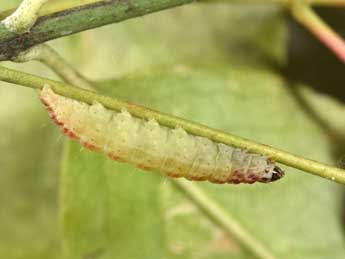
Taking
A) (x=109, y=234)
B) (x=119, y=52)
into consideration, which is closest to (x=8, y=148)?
(x=119, y=52)

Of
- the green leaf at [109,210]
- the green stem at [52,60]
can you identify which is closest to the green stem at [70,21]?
the green stem at [52,60]

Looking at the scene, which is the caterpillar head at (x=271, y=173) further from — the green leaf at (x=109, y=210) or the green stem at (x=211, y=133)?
the green leaf at (x=109, y=210)

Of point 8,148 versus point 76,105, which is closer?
point 76,105

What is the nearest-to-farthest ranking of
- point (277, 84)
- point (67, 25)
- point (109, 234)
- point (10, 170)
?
1. point (67, 25)
2. point (109, 234)
3. point (277, 84)
4. point (10, 170)

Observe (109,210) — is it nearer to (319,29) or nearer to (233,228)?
(233,228)

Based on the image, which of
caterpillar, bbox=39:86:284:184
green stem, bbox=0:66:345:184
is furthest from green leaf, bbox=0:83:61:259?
green stem, bbox=0:66:345:184

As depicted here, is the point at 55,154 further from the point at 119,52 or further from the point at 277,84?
the point at 277,84
